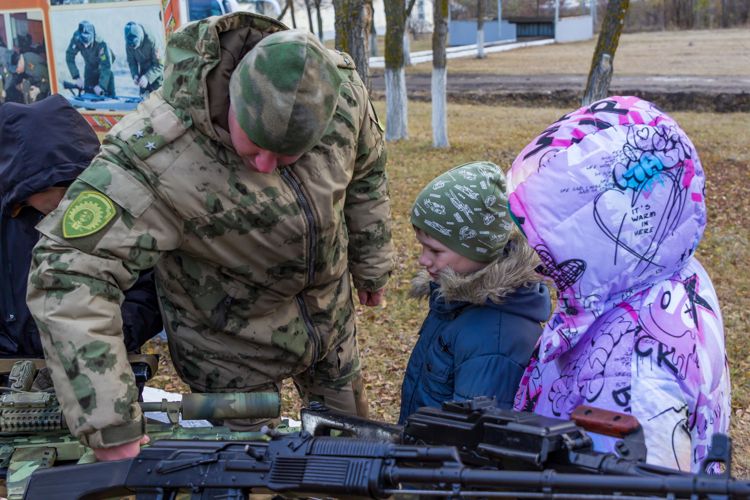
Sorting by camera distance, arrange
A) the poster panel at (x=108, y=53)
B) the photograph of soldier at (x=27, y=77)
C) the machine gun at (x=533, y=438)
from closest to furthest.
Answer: the machine gun at (x=533, y=438) → the poster panel at (x=108, y=53) → the photograph of soldier at (x=27, y=77)

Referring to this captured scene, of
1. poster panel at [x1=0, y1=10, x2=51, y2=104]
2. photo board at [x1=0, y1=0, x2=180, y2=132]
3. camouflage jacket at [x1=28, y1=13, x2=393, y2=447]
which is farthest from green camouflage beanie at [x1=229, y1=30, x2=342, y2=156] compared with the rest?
poster panel at [x1=0, y1=10, x2=51, y2=104]

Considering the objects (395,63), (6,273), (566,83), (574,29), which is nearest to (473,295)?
(6,273)

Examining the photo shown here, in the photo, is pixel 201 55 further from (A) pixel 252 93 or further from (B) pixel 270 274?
(B) pixel 270 274

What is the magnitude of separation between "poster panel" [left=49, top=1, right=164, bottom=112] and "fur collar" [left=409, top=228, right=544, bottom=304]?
10.6 ft

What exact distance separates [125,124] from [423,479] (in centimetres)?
151

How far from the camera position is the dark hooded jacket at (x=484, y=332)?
6.39ft

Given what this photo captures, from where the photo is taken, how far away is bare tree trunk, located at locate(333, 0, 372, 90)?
6992 millimetres

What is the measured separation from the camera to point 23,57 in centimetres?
486

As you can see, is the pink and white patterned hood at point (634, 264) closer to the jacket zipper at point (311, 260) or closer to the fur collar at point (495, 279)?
the fur collar at point (495, 279)

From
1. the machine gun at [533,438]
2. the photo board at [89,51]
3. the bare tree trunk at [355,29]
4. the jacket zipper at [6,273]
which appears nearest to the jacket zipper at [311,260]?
the machine gun at [533,438]

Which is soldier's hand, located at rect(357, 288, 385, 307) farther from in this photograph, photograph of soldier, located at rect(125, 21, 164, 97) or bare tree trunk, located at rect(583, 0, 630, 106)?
bare tree trunk, located at rect(583, 0, 630, 106)

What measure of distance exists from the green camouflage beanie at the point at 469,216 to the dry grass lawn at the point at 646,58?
23.9 metres

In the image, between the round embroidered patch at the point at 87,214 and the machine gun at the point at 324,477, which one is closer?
the machine gun at the point at 324,477

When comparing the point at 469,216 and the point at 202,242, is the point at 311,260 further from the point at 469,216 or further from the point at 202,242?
the point at 469,216
